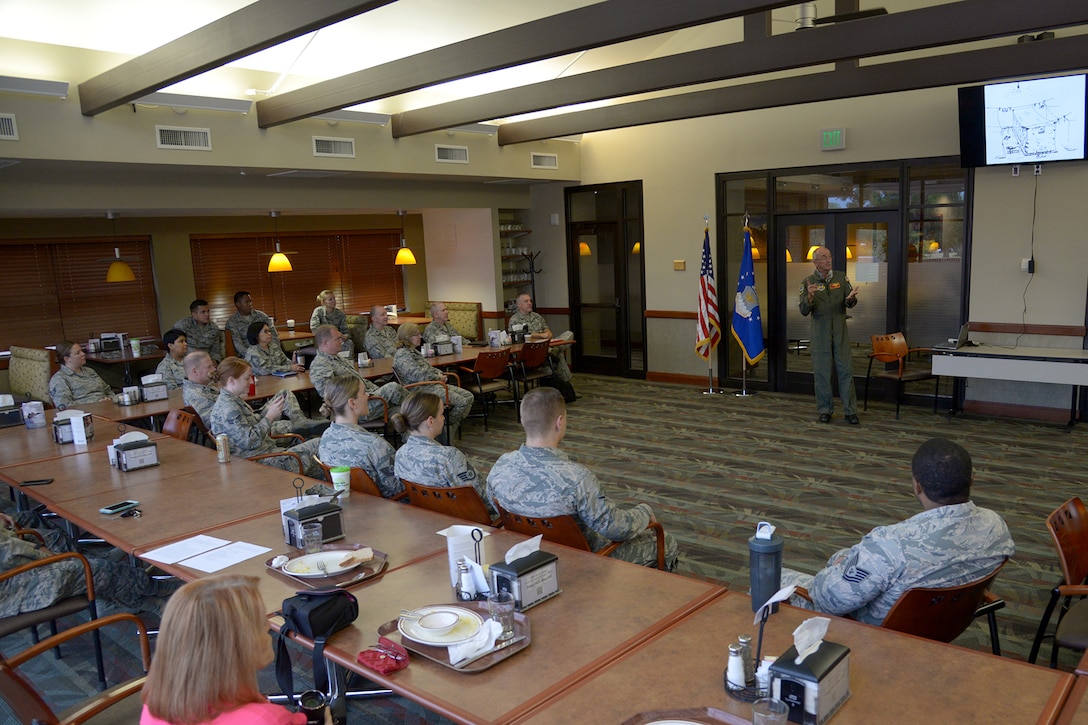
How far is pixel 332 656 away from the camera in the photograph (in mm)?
2203

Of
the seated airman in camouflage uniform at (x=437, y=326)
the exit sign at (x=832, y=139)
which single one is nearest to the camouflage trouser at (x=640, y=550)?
the seated airman in camouflage uniform at (x=437, y=326)

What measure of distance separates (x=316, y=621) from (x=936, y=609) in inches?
75.1

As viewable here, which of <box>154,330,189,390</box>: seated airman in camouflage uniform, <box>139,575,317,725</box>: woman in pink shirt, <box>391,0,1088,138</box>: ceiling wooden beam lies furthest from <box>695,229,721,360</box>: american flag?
<box>139,575,317,725</box>: woman in pink shirt

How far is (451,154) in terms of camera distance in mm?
9250

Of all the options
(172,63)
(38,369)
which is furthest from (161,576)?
(38,369)

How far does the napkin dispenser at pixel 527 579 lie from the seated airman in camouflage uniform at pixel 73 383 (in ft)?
18.7

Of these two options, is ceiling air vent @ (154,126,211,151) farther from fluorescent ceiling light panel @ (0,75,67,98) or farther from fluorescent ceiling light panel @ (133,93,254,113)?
fluorescent ceiling light panel @ (0,75,67,98)

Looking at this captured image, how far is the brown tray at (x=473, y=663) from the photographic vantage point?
6.79ft

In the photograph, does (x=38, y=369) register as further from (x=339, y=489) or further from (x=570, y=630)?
(x=570, y=630)

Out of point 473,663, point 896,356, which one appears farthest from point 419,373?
point 473,663

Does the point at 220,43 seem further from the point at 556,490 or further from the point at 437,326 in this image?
the point at 437,326

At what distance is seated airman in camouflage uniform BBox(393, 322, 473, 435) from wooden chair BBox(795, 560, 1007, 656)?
17.4ft

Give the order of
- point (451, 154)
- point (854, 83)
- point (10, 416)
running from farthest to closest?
1. point (451, 154)
2. point (854, 83)
3. point (10, 416)

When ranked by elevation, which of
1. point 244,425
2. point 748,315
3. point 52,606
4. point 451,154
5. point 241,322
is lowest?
point 52,606
